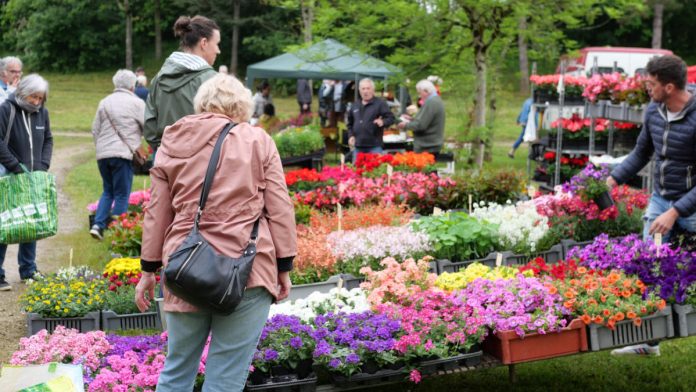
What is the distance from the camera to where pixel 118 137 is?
30.4 feet

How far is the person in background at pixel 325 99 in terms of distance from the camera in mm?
22483

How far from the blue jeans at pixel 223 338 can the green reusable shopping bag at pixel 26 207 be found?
4.05 metres

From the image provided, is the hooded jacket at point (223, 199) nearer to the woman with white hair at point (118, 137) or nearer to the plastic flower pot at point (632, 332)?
the plastic flower pot at point (632, 332)

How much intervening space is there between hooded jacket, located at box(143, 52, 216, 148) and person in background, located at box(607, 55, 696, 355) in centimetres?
264

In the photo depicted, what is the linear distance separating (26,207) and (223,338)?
4276 millimetres

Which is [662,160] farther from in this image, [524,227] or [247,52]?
[247,52]

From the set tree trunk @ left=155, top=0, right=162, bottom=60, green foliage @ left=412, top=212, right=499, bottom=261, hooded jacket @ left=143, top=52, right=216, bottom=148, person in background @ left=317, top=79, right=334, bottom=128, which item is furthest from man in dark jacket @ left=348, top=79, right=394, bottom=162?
tree trunk @ left=155, top=0, right=162, bottom=60

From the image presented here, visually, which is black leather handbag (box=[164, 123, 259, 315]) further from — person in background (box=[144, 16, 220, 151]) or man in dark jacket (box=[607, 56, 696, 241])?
man in dark jacket (box=[607, 56, 696, 241])

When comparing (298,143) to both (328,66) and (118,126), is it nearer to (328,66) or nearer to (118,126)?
(328,66)

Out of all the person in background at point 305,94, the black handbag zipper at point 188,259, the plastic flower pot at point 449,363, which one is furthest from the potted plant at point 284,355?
the person in background at point 305,94

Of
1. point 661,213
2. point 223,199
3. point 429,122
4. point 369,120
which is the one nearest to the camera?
point 223,199

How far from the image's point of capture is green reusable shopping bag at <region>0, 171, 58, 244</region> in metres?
7.06

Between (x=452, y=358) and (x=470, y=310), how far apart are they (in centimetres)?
39

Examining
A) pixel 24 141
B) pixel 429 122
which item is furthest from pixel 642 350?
pixel 429 122
